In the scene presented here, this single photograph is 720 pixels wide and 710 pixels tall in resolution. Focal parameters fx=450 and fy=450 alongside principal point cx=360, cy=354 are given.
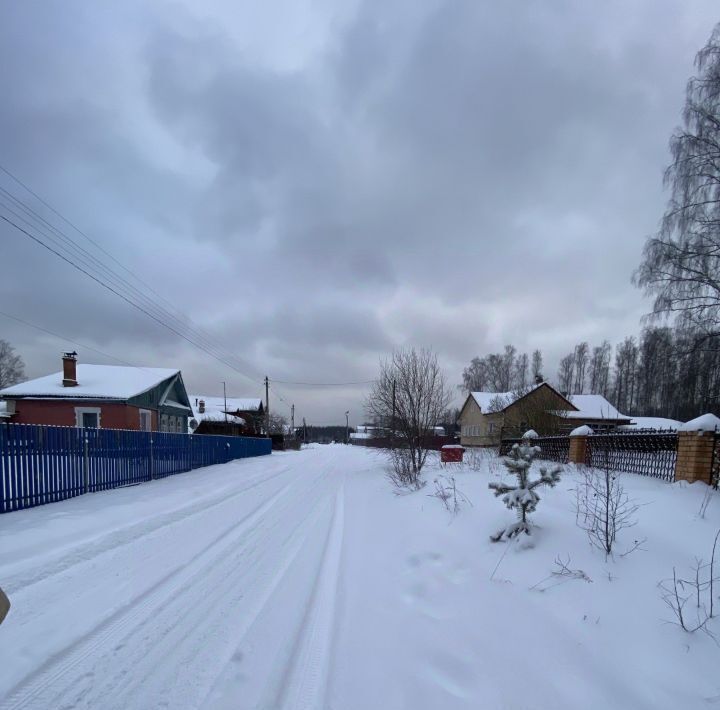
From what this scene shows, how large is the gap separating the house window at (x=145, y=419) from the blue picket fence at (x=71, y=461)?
11.1m

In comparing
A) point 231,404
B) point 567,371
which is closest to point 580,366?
point 567,371

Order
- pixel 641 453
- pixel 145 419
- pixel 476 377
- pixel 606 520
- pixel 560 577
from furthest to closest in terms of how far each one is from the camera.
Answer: pixel 476 377 → pixel 145 419 → pixel 641 453 → pixel 606 520 → pixel 560 577

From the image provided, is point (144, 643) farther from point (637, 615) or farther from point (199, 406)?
point (199, 406)

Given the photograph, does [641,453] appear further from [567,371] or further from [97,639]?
[567,371]

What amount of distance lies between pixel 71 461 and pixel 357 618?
8996mm

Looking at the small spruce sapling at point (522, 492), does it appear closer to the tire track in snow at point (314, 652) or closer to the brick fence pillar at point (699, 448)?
the tire track in snow at point (314, 652)

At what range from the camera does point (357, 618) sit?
4.14 metres

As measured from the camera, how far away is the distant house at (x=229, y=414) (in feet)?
150

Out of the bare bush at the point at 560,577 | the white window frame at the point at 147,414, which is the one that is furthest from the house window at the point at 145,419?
the bare bush at the point at 560,577

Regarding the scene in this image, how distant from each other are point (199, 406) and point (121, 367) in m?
30.3

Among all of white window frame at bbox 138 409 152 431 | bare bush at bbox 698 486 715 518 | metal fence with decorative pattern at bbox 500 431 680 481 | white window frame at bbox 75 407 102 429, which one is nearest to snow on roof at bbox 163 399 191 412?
white window frame at bbox 138 409 152 431

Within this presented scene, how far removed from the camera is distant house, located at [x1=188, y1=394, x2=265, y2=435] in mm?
45688

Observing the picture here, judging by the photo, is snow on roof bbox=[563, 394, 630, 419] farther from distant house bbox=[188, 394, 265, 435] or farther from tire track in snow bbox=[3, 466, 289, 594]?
tire track in snow bbox=[3, 466, 289, 594]

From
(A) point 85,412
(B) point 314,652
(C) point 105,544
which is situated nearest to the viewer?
(B) point 314,652
